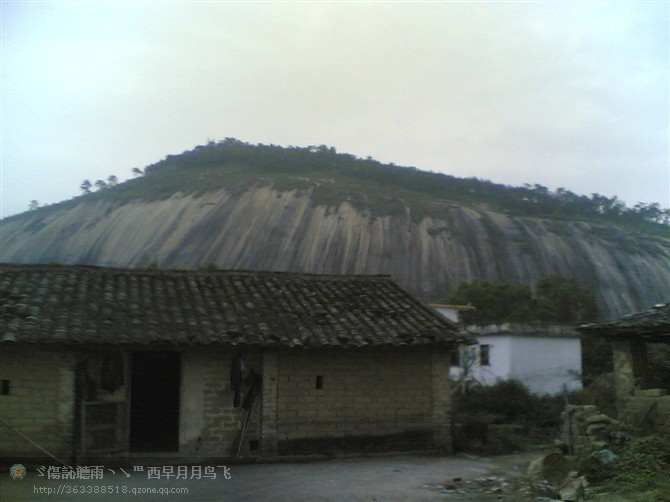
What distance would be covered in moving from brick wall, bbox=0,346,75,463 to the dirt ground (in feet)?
2.13

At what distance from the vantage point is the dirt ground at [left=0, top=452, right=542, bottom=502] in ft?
34.5

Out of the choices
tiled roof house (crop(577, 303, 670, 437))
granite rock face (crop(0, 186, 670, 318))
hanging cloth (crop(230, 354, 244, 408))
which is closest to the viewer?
tiled roof house (crop(577, 303, 670, 437))

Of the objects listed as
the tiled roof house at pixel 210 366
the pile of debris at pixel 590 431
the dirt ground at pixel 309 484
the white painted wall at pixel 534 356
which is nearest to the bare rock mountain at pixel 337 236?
the white painted wall at pixel 534 356

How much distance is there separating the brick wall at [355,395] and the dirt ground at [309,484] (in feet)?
2.69

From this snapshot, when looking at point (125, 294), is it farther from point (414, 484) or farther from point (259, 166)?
point (259, 166)

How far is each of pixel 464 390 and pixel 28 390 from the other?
16.0m

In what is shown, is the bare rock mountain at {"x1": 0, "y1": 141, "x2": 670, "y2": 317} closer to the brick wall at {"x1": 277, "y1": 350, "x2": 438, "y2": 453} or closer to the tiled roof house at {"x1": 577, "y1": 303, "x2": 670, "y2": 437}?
the brick wall at {"x1": 277, "y1": 350, "x2": 438, "y2": 453}

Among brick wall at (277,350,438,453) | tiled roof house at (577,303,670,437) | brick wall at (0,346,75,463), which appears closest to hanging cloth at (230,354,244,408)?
brick wall at (277,350,438,453)

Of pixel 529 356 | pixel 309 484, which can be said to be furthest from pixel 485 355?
pixel 309 484

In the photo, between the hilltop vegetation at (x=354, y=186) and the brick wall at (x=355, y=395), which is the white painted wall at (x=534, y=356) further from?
the hilltop vegetation at (x=354, y=186)

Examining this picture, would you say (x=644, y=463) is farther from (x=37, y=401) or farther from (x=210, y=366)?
(x=37, y=401)

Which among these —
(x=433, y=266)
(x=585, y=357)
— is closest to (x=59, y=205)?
(x=433, y=266)

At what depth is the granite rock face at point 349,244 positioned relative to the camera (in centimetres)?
5003

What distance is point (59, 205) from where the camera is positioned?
69.4 m
